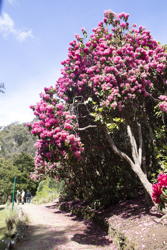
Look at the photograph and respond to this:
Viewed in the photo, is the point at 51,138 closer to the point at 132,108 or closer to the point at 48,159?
the point at 48,159

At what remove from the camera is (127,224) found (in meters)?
6.90

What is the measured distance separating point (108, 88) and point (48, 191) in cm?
2343

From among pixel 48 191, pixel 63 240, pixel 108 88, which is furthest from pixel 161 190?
pixel 48 191

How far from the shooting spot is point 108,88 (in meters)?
6.71

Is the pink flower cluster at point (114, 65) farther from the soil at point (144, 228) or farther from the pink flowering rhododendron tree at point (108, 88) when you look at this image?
the soil at point (144, 228)

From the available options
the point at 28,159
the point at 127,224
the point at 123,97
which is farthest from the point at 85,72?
the point at 28,159

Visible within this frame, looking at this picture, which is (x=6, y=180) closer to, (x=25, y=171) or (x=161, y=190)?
(x=25, y=171)

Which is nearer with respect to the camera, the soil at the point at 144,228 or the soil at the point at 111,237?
the soil at the point at 144,228

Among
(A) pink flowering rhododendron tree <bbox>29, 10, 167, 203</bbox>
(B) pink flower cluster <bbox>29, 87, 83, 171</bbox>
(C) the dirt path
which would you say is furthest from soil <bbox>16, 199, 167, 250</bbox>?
(B) pink flower cluster <bbox>29, 87, 83, 171</bbox>

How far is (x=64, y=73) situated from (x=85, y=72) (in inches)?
40.6

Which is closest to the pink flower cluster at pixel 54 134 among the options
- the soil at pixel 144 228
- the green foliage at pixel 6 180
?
the soil at pixel 144 228

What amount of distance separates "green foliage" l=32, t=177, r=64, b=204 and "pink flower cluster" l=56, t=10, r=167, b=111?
18.3m

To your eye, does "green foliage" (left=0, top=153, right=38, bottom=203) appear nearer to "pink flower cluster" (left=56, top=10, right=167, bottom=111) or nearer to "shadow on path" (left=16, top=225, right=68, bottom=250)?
"shadow on path" (left=16, top=225, right=68, bottom=250)

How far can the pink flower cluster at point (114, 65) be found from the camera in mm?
6926
